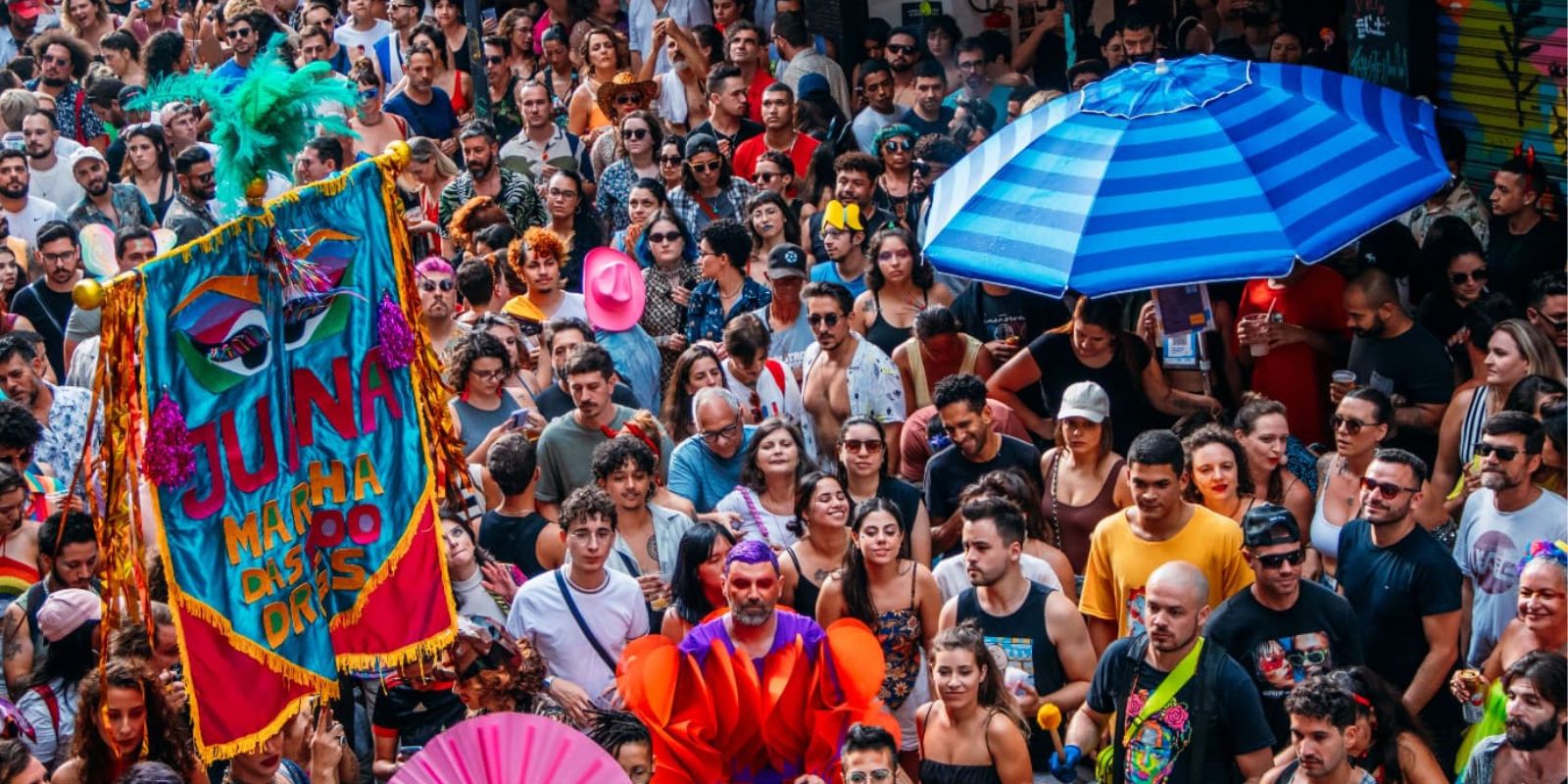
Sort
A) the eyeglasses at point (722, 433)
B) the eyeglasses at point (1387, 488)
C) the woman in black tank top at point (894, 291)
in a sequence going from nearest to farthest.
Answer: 1. the eyeglasses at point (1387, 488)
2. the eyeglasses at point (722, 433)
3. the woman in black tank top at point (894, 291)

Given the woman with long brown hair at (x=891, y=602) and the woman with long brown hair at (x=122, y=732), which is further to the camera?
the woman with long brown hair at (x=891, y=602)

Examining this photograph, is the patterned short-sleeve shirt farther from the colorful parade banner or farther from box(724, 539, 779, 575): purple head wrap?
the colorful parade banner

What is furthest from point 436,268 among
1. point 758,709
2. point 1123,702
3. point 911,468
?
point 1123,702

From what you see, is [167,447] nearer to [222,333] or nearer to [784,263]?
[222,333]

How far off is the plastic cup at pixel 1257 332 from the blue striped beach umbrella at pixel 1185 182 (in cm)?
104

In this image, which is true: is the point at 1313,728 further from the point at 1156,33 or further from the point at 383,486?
the point at 1156,33

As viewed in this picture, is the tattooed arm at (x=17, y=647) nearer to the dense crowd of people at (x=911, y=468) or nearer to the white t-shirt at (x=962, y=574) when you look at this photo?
the dense crowd of people at (x=911, y=468)

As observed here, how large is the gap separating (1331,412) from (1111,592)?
82.3 inches

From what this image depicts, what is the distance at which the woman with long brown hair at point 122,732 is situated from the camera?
25.2 ft

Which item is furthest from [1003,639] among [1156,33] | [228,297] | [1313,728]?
[1156,33]

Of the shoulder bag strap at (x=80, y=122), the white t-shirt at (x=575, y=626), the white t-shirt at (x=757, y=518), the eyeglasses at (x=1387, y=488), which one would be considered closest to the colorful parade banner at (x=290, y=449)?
the white t-shirt at (x=575, y=626)

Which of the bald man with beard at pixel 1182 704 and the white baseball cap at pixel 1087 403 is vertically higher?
the white baseball cap at pixel 1087 403

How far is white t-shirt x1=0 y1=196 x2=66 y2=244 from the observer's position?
1396 cm

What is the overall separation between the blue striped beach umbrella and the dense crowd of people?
59 centimetres
